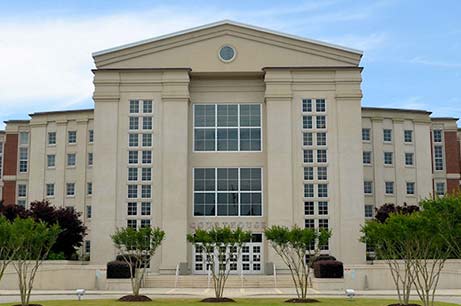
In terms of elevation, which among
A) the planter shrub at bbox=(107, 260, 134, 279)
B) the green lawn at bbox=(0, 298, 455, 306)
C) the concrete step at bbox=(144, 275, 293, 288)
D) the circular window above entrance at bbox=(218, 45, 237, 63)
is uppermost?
the circular window above entrance at bbox=(218, 45, 237, 63)

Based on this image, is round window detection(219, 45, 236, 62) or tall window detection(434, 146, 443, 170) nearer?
round window detection(219, 45, 236, 62)

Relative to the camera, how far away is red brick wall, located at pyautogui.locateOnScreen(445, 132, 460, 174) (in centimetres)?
7031

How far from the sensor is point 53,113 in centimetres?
7038

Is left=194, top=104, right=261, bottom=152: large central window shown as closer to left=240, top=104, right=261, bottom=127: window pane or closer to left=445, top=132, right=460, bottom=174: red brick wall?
left=240, top=104, right=261, bottom=127: window pane

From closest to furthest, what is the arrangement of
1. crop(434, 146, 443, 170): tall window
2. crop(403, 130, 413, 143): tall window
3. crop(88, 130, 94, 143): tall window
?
crop(403, 130, 413, 143): tall window
crop(88, 130, 94, 143): tall window
crop(434, 146, 443, 170): tall window

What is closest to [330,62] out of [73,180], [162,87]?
[162,87]

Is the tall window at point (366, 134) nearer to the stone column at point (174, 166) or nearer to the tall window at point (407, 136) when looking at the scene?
the tall window at point (407, 136)

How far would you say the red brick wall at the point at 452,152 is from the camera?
70312 mm

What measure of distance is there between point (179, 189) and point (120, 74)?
10.6m

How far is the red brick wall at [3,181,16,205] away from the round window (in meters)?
30.1

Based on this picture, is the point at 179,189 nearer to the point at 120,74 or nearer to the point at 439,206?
the point at 120,74

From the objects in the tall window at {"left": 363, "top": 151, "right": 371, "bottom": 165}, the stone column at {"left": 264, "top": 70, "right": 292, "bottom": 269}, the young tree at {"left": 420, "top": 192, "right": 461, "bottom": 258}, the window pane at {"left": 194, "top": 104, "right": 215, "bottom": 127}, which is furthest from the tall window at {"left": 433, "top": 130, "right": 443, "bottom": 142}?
the young tree at {"left": 420, "top": 192, "right": 461, "bottom": 258}

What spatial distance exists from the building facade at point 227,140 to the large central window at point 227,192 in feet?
0.26

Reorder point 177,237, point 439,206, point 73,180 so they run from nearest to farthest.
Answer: point 439,206, point 177,237, point 73,180
